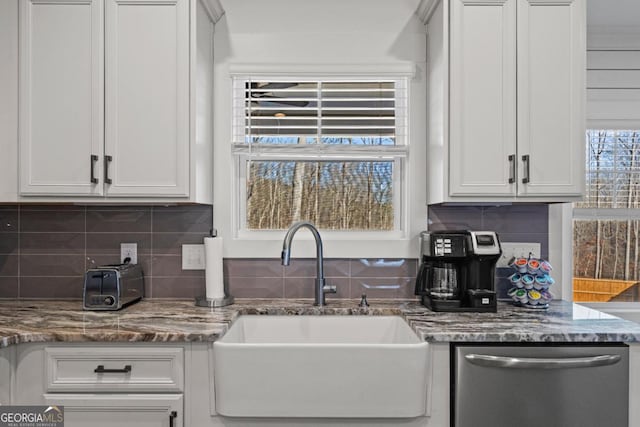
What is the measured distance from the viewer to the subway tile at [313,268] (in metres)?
2.34

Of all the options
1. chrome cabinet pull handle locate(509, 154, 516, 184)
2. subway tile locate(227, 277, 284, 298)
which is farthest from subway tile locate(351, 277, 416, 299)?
chrome cabinet pull handle locate(509, 154, 516, 184)

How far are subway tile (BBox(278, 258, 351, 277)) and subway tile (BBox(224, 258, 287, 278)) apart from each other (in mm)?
49

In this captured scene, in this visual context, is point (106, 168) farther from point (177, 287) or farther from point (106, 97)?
point (177, 287)

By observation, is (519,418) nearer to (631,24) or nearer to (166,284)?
(166,284)

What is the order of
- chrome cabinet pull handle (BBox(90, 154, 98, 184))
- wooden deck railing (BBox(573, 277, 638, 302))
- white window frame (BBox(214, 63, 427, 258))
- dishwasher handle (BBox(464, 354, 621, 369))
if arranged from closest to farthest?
1. dishwasher handle (BBox(464, 354, 621, 369))
2. chrome cabinet pull handle (BBox(90, 154, 98, 184))
3. white window frame (BBox(214, 63, 427, 258))
4. wooden deck railing (BBox(573, 277, 638, 302))

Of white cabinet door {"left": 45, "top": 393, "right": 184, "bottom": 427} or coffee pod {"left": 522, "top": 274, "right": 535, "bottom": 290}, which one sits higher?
coffee pod {"left": 522, "top": 274, "right": 535, "bottom": 290}

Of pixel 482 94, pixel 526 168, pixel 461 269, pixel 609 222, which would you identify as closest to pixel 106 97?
pixel 482 94

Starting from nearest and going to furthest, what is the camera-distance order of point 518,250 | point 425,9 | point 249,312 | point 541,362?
point 541,362
point 249,312
point 425,9
point 518,250

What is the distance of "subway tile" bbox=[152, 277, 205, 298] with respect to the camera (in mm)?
2332

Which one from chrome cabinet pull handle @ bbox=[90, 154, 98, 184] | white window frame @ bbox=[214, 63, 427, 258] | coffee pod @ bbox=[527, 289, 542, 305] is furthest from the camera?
white window frame @ bbox=[214, 63, 427, 258]

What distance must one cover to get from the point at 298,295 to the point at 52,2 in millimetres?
1665

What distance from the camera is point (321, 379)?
A: 1.63 meters

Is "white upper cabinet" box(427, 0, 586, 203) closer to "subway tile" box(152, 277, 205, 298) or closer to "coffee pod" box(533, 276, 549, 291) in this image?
"coffee pod" box(533, 276, 549, 291)

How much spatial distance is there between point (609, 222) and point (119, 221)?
2.55 m
